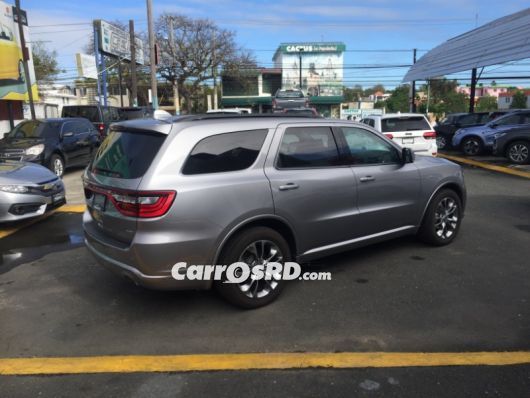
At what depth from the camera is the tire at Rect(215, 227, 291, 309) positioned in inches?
152

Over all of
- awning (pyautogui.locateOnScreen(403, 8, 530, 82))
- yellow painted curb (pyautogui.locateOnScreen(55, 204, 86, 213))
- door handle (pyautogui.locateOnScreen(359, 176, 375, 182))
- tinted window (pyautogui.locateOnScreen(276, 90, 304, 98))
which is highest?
awning (pyautogui.locateOnScreen(403, 8, 530, 82))

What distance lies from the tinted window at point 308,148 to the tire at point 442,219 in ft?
5.39

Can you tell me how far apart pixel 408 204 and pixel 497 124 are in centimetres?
1277

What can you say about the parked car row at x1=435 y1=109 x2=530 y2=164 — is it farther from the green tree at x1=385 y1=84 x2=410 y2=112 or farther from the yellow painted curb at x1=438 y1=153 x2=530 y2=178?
the green tree at x1=385 y1=84 x2=410 y2=112

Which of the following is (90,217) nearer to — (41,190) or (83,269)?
(83,269)

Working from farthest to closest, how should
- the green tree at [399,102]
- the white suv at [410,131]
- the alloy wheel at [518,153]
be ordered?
the green tree at [399,102]
the alloy wheel at [518,153]
the white suv at [410,131]

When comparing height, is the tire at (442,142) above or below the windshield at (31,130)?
below

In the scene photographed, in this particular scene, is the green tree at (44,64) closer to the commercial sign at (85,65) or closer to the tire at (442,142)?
the commercial sign at (85,65)

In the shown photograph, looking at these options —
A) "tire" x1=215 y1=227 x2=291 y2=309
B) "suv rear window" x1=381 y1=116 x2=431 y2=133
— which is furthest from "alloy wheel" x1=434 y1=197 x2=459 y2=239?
"suv rear window" x1=381 y1=116 x2=431 y2=133

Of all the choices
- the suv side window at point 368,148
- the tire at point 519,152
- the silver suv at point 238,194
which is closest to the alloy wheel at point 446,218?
the silver suv at point 238,194

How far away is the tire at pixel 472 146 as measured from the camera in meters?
16.3

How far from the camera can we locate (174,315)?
409 centimetres

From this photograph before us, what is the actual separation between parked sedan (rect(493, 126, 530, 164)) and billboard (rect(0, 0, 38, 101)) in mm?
21466

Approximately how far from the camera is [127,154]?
394 centimetres
